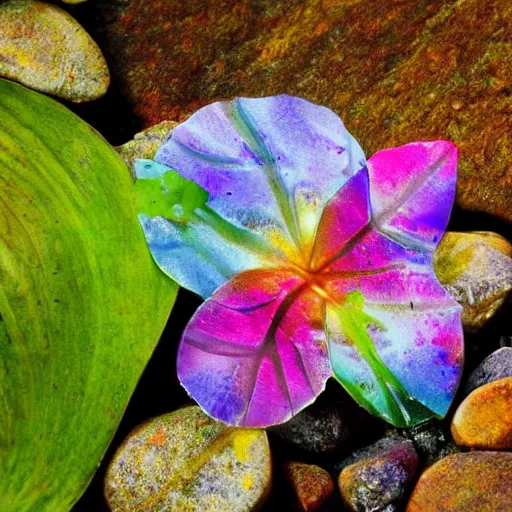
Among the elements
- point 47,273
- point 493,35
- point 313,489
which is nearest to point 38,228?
point 47,273

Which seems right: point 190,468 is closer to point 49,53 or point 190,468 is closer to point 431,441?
point 431,441

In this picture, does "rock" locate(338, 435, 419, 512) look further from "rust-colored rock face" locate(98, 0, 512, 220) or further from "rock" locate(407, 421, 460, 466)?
"rust-colored rock face" locate(98, 0, 512, 220)

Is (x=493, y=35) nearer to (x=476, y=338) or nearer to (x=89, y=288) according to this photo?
(x=476, y=338)

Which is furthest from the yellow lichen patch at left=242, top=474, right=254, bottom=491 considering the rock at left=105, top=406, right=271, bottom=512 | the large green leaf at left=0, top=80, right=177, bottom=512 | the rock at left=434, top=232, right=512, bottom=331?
the rock at left=434, top=232, right=512, bottom=331

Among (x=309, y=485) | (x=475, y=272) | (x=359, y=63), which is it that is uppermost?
(x=359, y=63)

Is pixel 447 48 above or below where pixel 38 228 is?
above

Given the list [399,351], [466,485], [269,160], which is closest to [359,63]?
[269,160]
